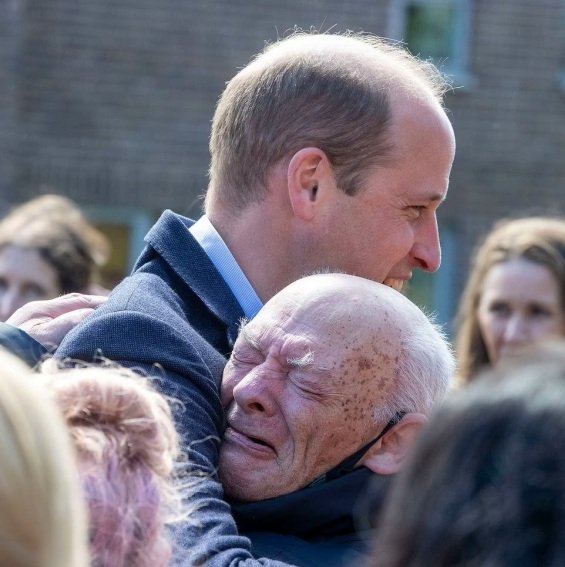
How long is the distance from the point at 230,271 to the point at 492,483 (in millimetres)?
1614

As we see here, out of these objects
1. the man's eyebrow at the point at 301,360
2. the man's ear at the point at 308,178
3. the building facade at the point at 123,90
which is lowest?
the building facade at the point at 123,90

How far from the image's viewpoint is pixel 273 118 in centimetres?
298

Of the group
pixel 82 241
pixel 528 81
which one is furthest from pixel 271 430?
pixel 528 81

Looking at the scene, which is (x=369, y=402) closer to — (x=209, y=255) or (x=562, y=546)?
(x=209, y=255)

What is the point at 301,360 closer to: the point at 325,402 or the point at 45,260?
the point at 325,402

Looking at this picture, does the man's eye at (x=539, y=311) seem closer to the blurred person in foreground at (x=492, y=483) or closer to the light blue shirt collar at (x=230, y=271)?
the light blue shirt collar at (x=230, y=271)

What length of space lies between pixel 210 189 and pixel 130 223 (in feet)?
23.9

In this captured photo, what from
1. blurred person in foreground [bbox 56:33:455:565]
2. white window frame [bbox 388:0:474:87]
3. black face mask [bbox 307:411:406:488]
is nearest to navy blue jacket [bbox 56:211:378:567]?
blurred person in foreground [bbox 56:33:455:565]

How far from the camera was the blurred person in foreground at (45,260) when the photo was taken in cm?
599

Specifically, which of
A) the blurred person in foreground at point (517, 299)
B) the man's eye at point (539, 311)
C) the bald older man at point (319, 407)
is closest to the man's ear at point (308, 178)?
the bald older man at point (319, 407)

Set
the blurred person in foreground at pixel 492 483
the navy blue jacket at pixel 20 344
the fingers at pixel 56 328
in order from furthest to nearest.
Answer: the fingers at pixel 56 328
the navy blue jacket at pixel 20 344
the blurred person in foreground at pixel 492 483

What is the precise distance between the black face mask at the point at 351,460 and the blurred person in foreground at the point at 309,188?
34 cm

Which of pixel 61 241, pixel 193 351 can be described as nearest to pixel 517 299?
pixel 61 241

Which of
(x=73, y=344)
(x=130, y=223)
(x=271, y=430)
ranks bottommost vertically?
(x=130, y=223)
